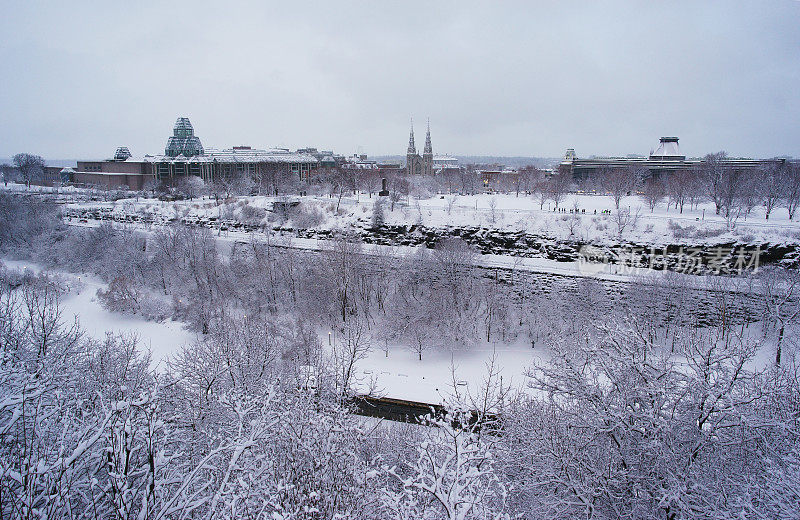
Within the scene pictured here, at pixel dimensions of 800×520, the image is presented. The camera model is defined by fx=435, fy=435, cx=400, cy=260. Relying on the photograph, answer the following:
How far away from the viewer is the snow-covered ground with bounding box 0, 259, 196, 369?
82.9 ft

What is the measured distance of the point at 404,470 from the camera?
11570 mm

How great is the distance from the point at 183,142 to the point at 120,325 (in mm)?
58548

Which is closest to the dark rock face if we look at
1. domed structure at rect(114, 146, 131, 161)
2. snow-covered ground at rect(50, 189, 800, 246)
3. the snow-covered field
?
snow-covered ground at rect(50, 189, 800, 246)

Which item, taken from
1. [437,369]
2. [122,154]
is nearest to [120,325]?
[437,369]

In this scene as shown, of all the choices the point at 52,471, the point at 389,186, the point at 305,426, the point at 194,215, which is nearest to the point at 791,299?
the point at 305,426

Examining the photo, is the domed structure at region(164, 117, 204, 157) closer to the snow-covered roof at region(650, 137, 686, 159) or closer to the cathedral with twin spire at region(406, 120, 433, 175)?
the cathedral with twin spire at region(406, 120, 433, 175)

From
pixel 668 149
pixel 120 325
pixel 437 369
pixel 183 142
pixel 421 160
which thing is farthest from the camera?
pixel 421 160

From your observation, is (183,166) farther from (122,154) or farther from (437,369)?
(437,369)

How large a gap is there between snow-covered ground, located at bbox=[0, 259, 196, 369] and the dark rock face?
48.0 ft

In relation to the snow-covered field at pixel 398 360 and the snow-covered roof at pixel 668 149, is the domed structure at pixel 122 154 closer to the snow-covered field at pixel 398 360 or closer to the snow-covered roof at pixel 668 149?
the snow-covered field at pixel 398 360

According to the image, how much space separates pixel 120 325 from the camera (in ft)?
90.2

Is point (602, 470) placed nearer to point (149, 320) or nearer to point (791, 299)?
point (791, 299)

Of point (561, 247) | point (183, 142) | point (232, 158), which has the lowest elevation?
point (561, 247)

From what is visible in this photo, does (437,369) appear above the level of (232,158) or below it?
below
